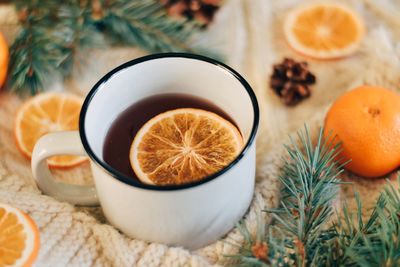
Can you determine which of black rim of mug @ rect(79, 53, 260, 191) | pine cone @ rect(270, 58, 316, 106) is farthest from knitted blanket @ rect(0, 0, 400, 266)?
black rim of mug @ rect(79, 53, 260, 191)

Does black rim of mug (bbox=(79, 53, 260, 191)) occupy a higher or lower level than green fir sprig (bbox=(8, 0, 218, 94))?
higher

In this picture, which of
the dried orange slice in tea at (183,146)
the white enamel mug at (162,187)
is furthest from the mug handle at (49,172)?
the dried orange slice in tea at (183,146)

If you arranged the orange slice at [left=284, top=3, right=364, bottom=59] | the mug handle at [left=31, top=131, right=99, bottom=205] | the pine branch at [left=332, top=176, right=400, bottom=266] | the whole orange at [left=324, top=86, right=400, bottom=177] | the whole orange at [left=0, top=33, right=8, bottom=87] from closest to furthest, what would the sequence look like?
the pine branch at [left=332, top=176, right=400, bottom=266] < the mug handle at [left=31, top=131, right=99, bottom=205] < the whole orange at [left=324, top=86, right=400, bottom=177] < the whole orange at [left=0, top=33, right=8, bottom=87] < the orange slice at [left=284, top=3, right=364, bottom=59]

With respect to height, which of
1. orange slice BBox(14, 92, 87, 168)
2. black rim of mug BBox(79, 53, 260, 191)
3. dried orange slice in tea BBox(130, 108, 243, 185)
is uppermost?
black rim of mug BBox(79, 53, 260, 191)

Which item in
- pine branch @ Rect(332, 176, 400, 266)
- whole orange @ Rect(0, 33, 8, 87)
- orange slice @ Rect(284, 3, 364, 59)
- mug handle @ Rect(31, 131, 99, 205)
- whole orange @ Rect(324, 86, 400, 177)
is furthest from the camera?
orange slice @ Rect(284, 3, 364, 59)

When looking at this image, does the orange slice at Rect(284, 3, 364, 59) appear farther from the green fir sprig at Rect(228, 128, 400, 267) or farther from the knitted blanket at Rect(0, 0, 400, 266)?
the green fir sprig at Rect(228, 128, 400, 267)

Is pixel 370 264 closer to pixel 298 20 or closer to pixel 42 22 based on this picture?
pixel 298 20

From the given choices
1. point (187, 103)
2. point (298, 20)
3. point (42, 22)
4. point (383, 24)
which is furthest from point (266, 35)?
point (42, 22)

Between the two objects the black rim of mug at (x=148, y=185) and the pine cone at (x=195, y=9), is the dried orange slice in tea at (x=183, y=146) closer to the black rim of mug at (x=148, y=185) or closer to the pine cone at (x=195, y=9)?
the black rim of mug at (x=148, y=185)
